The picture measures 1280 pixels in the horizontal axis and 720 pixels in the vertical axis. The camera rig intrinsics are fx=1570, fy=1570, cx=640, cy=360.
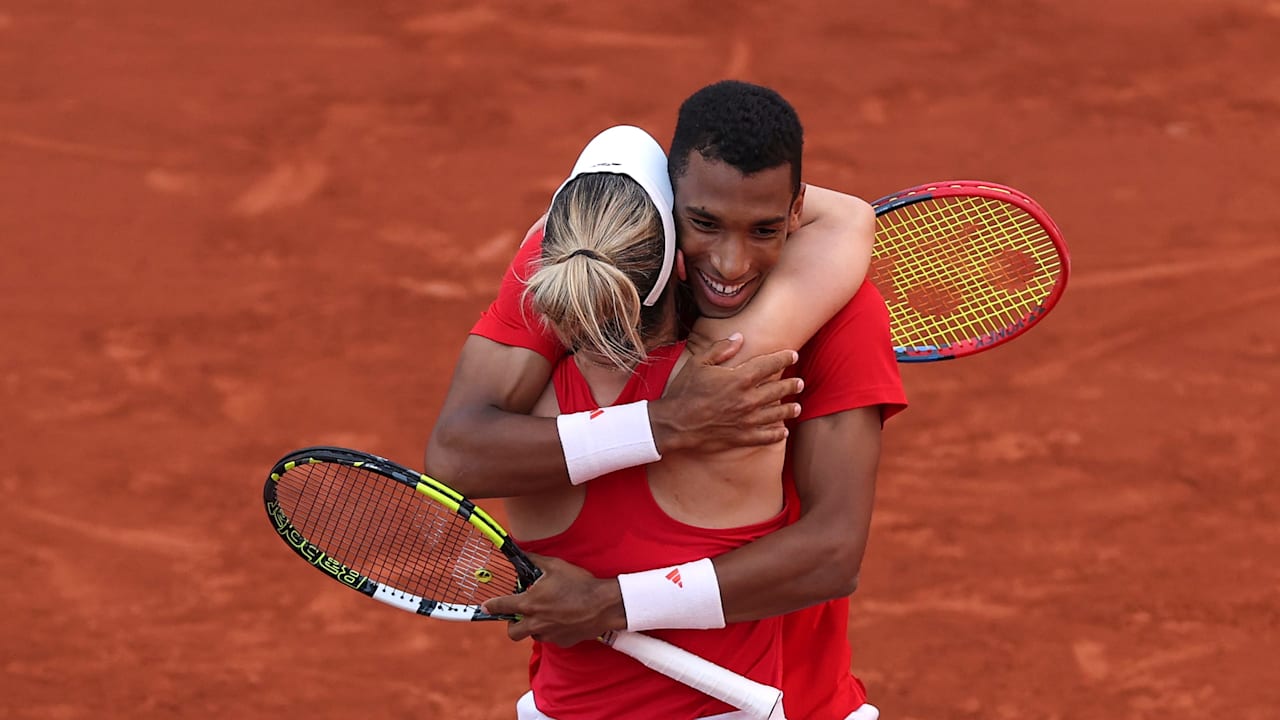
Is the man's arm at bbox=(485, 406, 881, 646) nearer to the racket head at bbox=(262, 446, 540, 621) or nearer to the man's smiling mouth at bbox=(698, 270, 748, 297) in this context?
the racket head at bbox=(262, 446, 540, 621)

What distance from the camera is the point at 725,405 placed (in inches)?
124

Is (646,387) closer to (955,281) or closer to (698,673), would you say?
(698,673)

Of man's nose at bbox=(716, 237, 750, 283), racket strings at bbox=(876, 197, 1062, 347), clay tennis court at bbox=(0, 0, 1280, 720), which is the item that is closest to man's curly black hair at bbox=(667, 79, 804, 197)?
man's nose at bbox=(716, 237, 750, 283)

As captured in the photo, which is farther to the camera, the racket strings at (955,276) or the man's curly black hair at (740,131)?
the racket strings at (955,276)

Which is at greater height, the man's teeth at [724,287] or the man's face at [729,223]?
the man's face at [729,223]

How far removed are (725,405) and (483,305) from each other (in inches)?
200

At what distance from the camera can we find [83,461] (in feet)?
23.5

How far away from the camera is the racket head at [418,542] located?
11.0ft

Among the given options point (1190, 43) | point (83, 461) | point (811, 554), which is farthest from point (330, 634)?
point (1190, 43)

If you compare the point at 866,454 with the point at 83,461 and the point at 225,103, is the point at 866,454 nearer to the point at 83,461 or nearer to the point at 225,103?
the point at 83,461

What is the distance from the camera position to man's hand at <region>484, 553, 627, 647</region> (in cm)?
331

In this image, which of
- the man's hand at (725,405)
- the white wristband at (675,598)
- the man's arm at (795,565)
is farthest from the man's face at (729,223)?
the white wristband at (675,598)

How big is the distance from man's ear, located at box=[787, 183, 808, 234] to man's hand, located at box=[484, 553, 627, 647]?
85 cm

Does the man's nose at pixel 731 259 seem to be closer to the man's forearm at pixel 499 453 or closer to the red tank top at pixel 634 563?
the red tank top at pixel 634 563
